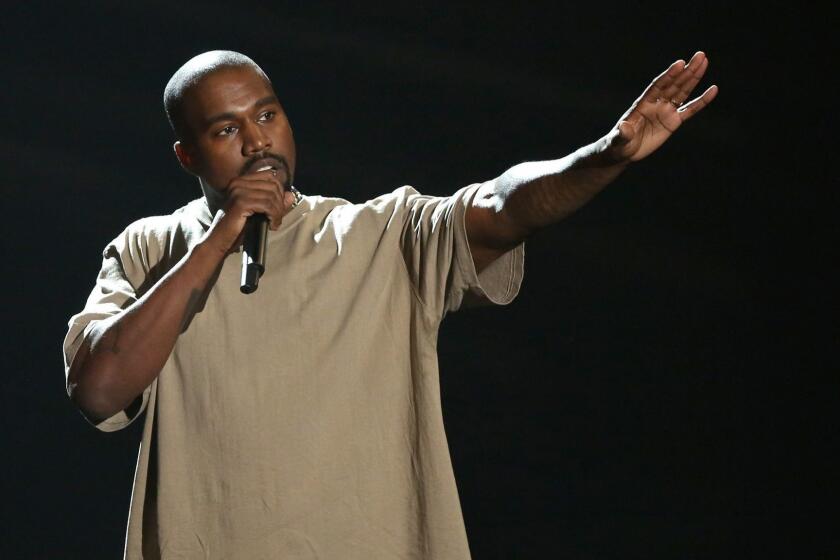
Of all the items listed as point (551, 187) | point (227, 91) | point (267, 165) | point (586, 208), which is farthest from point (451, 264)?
point (586, 208)

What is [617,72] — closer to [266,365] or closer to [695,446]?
[695,446]

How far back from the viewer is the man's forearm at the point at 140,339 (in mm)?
1547

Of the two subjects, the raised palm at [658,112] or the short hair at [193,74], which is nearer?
the raised palm at [658,112]

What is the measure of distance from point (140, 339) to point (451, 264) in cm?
40

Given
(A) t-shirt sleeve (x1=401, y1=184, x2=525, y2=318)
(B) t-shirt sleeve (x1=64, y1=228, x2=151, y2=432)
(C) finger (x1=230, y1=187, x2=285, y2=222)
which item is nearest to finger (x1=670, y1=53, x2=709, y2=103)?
(A) t-shirt sleeve (x1=401, y1=184, x2=525, y2=318)

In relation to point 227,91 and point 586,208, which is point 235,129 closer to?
point 227,91

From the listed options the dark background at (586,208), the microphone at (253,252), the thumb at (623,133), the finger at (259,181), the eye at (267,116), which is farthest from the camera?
the dark background at (586,208)

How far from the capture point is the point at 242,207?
1.57 m

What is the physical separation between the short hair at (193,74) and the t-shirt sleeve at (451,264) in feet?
1.14

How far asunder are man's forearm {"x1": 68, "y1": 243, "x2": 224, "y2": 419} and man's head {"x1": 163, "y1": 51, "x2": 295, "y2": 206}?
0.57 feet

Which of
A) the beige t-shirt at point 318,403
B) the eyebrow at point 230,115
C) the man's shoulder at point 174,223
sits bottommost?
the beige t-shirt at point 318,403

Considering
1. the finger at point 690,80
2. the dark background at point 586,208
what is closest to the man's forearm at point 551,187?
the finger at point 690,80

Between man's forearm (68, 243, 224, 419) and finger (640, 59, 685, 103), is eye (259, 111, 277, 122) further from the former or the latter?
finger (640, 59, 685, 103)

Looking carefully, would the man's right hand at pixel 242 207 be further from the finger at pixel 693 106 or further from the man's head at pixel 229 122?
the finger at pixel 693 106
